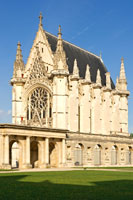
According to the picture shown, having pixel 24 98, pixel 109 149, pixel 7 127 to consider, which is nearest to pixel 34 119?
pixel 24 98

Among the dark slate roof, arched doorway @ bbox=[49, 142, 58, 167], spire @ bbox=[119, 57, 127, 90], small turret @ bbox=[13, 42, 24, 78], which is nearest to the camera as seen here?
arched doorway @ bbox=[49, 142, 58, 167]

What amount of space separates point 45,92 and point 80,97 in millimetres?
6665

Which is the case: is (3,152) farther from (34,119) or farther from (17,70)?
(17,70)

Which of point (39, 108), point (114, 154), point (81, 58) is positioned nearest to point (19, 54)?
point (39, 108)

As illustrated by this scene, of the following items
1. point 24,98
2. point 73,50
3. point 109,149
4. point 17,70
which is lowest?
point 109,149

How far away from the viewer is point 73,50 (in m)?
71.8

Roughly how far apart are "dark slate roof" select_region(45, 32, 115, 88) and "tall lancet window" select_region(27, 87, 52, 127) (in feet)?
21.7

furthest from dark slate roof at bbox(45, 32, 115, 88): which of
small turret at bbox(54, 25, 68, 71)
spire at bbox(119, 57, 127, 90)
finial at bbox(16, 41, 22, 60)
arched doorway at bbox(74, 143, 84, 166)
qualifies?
arched doorway at bbox(74, 143, 84, 166)

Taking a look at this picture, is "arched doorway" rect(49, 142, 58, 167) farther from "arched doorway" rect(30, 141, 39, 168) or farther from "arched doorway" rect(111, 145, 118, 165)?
"arched doorway" rect(111, 145, 118, 165)

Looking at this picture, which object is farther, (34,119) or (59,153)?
(34,119)

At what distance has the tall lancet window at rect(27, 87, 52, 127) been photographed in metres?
61.5

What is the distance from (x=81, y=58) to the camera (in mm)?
73250

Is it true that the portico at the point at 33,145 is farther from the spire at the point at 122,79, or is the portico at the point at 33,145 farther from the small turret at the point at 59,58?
the spire at the point at 122,79

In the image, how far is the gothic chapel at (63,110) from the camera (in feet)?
167
